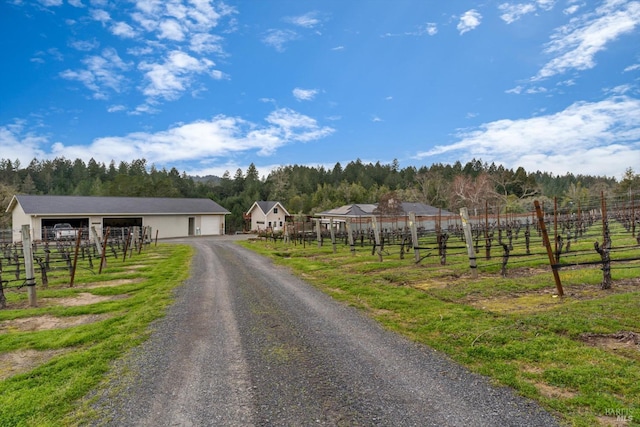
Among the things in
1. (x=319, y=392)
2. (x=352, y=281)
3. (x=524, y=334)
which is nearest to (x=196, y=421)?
(x=319, y=392)

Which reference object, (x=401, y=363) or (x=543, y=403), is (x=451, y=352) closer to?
(x=401, y=363)

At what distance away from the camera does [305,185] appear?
3273 inches

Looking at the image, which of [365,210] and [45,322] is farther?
[365,210]

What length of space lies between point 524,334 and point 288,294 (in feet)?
18.9

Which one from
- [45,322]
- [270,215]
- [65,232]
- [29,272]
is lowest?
[45,322]

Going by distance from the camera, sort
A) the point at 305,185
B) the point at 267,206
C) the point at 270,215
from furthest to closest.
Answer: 1. the point at 305,185
2. the point at 267,206
3. the point at 270,215

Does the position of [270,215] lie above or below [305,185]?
below

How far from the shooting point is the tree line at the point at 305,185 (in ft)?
194

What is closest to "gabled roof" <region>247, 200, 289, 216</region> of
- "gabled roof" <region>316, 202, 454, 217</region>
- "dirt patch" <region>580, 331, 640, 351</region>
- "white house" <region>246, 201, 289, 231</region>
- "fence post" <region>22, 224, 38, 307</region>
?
"white house" <region>246, 201, 289, 231</region>

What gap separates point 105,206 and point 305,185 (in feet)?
161

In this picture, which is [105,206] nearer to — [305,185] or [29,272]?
[29,272]

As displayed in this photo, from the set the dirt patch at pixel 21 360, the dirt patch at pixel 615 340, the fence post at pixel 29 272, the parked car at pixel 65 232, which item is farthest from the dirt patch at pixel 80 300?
the parked car at pixel 65 232

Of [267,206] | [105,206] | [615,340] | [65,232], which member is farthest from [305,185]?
[615,340]

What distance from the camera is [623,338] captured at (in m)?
5.01
